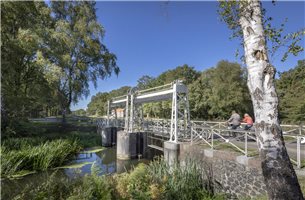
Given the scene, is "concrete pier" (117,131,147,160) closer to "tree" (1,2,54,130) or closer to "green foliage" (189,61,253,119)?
"tree" (1,2,54,130)

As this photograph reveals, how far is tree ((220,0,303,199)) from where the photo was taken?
Result: 106 inches

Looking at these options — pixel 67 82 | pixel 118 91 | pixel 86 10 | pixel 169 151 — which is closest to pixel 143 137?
pixel 169 151

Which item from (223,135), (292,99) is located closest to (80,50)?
(223,135)

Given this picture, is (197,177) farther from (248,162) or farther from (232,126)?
(232,126)

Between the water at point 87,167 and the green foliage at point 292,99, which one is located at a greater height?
the green foliage at point 292,99

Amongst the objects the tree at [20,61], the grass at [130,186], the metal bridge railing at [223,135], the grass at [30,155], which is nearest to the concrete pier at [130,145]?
the metal bridge railing at [223,135]

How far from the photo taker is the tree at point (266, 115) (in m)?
2.68

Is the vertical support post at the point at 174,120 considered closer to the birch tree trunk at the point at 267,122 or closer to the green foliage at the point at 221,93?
the birch tree trunk at the point at 267,122

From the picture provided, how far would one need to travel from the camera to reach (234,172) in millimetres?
7434

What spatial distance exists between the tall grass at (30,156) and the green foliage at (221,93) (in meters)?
20.5

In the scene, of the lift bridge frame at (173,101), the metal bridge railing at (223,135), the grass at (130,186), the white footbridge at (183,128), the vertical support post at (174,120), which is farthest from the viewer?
the lift bridge frame at (173,101)

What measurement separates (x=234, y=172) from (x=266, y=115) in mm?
5255

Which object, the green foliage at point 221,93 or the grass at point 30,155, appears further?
the green foliage at point 221,93

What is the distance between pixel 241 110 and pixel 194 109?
6.05 m
